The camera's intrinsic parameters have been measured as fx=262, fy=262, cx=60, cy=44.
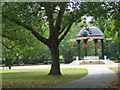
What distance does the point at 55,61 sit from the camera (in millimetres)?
22406

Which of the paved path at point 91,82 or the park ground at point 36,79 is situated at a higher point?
the paved path at point 91,82

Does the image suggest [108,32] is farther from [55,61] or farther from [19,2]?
[19,2]

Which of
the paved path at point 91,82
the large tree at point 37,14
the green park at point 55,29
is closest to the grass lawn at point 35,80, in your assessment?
the green park at point 55,29

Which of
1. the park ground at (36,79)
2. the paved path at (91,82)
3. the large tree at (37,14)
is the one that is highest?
the large tree at (37,14)

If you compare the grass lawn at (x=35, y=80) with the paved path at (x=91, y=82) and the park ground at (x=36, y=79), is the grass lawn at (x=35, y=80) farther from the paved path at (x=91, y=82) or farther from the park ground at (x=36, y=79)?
the paved path at (x=91, y=82)

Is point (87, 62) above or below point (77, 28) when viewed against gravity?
below

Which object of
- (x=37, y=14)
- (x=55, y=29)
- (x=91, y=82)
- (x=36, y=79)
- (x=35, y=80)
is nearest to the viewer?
(x=91, y=82)

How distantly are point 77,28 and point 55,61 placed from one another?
140 feet

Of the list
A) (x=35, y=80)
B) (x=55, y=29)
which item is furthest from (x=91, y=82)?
(x=55, y=29)

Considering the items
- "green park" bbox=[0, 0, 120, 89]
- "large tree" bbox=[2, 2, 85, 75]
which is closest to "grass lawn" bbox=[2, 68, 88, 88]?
"green park" bbox=[0, 0, 120, 89]

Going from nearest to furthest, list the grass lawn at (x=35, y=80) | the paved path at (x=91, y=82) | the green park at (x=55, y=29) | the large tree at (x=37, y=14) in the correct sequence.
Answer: the paved path at (x=91, y=82)
the grass lawn at (x=35, y=80)
the green park at (x=55, y=29)
the large tree at (x=37, y=14)

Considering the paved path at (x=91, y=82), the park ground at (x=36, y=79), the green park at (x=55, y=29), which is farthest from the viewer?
the green park at (x=55, y=29)

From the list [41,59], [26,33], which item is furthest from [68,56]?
[26,33]

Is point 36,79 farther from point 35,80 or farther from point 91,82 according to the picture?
point 91,82
